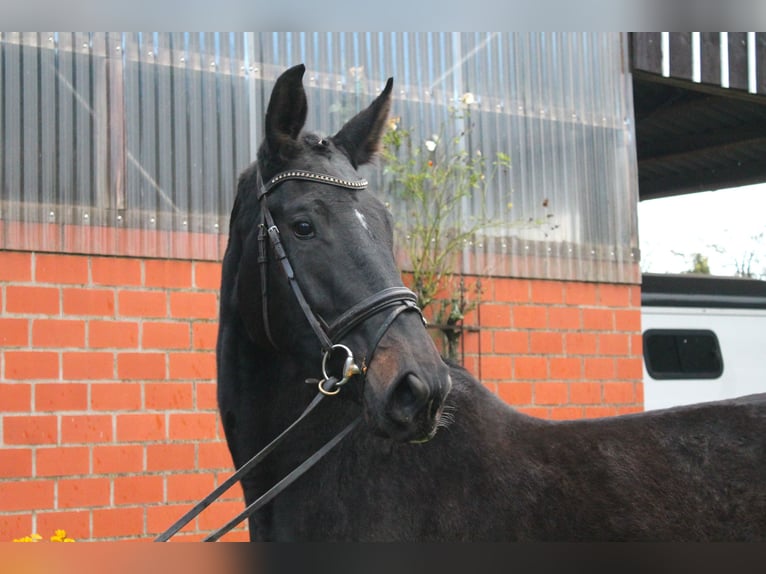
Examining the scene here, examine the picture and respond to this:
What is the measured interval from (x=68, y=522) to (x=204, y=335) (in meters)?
1.29

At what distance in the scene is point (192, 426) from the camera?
5.57 m

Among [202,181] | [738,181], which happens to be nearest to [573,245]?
[202,181]

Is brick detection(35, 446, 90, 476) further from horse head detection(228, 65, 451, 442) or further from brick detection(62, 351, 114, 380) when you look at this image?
horse head detection(228, 65, 451, 442)

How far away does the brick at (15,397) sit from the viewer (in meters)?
4.97

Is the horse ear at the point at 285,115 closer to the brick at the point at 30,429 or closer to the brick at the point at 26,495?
the brick at the point at 30,429

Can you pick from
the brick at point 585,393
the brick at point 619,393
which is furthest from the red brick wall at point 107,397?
the brick at point 619,393

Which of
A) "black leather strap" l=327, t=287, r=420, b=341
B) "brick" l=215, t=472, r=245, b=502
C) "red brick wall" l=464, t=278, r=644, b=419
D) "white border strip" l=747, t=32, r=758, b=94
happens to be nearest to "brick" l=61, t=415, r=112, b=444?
"brick" l=215, t=472, r=245, b=502

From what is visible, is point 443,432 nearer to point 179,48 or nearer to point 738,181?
point 179,48

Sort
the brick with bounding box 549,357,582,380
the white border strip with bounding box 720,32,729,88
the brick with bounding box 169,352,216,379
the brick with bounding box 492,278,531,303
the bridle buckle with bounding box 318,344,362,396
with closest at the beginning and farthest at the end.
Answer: the bridle buckle with bounding box 318,344,362,396 < the brick with bounding box 169,352,216,379 < the brick with bounding box 492,278,531,303 < the brick with bounding box 549,357,582,380 < the white border strip with bounding box 720,32,729,88

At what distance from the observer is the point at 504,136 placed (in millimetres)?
6984

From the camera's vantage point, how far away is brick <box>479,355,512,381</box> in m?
6.62

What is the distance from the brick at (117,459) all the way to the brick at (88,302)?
2.46 ft

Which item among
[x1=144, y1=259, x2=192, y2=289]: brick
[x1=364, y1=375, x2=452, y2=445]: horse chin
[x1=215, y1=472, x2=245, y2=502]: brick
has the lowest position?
[x1=215, y1=472, x2=245, y2=502]: brick

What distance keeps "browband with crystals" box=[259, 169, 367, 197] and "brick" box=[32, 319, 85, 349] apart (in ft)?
8.40
